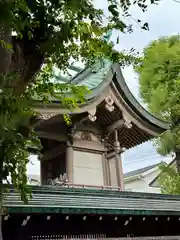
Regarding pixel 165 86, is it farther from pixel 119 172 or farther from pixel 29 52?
A: pixel 29 52

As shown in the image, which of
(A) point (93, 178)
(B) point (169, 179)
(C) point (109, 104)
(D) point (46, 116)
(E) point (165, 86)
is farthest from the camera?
(B) point (169, 179)

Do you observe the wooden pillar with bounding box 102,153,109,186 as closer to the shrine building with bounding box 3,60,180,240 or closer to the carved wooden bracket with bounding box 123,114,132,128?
the shrine building with bounding box 3,60,180,240

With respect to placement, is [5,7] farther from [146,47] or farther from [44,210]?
[146,47]

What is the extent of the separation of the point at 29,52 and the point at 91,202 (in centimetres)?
411

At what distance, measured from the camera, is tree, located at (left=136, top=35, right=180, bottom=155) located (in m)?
15.7

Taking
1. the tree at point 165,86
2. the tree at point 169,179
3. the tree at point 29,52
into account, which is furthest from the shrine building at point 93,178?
the tree at point 169,179

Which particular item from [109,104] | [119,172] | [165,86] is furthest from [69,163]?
[165,86]

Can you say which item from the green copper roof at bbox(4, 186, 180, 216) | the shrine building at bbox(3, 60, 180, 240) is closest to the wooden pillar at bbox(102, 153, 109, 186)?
the shrine building at bbox(3, 60, 180, 240)

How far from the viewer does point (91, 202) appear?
7.43 m

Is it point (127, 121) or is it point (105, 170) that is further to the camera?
point (105, 170)

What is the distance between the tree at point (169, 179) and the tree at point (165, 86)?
81cm

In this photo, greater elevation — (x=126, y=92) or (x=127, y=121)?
(x=126, y=92)

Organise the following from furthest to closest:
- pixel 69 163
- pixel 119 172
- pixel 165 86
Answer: pixel 165 86, pixel 119 172, pixel 69 163

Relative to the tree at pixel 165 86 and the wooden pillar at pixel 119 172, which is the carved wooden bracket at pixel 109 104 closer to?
the wooden pillar at pixel 119 172
